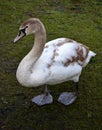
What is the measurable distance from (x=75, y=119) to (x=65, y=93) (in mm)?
469

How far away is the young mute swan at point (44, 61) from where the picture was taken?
154 inches

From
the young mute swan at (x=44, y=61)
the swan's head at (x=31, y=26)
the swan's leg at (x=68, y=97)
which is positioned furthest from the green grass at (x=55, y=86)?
the swan's head at (x=31, y=26)

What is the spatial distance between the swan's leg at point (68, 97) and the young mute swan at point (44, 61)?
0.98 feet

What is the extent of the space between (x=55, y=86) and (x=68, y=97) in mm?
369

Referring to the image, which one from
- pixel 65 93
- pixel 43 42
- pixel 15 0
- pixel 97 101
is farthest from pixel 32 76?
pixel 15 0

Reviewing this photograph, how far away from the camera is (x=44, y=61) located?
156 inches

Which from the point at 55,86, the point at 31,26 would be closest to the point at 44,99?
the point at 55,86

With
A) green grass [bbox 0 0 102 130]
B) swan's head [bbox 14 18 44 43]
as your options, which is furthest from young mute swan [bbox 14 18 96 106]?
green grass [bbox 0 0 102 130]

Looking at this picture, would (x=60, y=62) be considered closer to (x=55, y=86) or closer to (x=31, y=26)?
(x=31, y=26)

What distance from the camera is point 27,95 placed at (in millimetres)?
4520

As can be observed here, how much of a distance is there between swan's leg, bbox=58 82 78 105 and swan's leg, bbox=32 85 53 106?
5.4 inches

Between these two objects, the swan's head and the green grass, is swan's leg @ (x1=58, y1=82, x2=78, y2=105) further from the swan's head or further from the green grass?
the swan's head

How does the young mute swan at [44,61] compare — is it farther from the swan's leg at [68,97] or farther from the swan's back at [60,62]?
the swan's leg at [68,97]

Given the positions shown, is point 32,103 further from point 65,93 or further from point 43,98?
point 65,93
